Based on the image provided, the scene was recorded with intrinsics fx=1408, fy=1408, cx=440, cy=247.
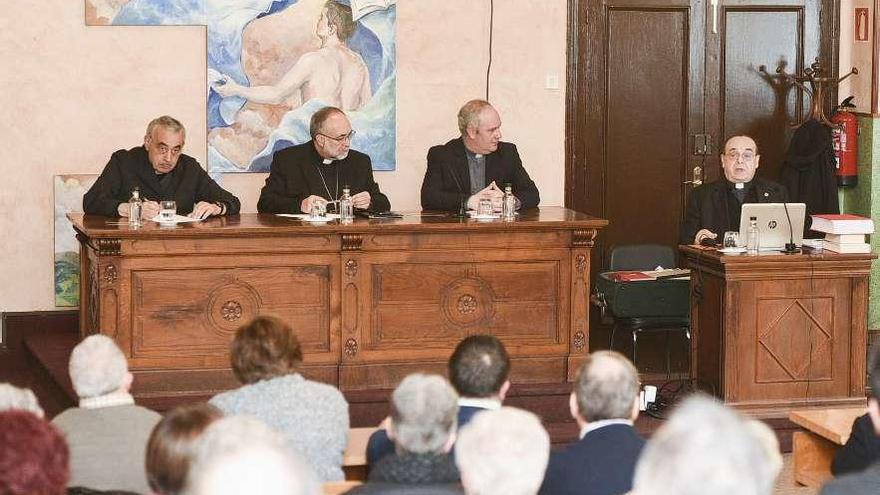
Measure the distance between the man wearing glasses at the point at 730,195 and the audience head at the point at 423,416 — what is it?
4524 mm

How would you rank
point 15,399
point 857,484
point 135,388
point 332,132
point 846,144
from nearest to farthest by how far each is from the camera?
1. point 857,484
2. point 15,399
3. point 135,388
4. point 332,132
5. point 846,144

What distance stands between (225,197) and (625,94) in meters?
3.35

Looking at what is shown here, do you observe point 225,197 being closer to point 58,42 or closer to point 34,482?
point 58,42

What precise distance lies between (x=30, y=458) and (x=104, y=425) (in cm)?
163

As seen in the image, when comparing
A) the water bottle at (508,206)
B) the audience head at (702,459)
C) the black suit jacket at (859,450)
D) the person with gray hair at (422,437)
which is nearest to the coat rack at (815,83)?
the water bottle at (508,206)

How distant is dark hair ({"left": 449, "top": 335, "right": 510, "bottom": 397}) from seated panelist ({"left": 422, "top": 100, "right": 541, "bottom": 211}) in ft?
12.5

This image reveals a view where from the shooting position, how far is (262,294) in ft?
23.3

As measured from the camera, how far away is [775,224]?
7.37 metres

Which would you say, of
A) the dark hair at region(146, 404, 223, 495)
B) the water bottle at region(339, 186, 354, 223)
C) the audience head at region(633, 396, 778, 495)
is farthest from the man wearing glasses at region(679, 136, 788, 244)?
the audience head at region(633, 396, 778, 495)

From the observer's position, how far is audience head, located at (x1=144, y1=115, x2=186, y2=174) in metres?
7.60

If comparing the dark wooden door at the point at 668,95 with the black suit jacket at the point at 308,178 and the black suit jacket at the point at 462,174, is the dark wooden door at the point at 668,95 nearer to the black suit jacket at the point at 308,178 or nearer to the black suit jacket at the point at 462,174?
the black suit jacket at the point at 462,174

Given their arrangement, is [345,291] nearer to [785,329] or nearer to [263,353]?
[785,329]

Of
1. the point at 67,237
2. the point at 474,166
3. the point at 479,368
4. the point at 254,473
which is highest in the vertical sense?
the point at 474,166

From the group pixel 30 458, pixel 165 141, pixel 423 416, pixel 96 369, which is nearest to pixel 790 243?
pixel 165 141
